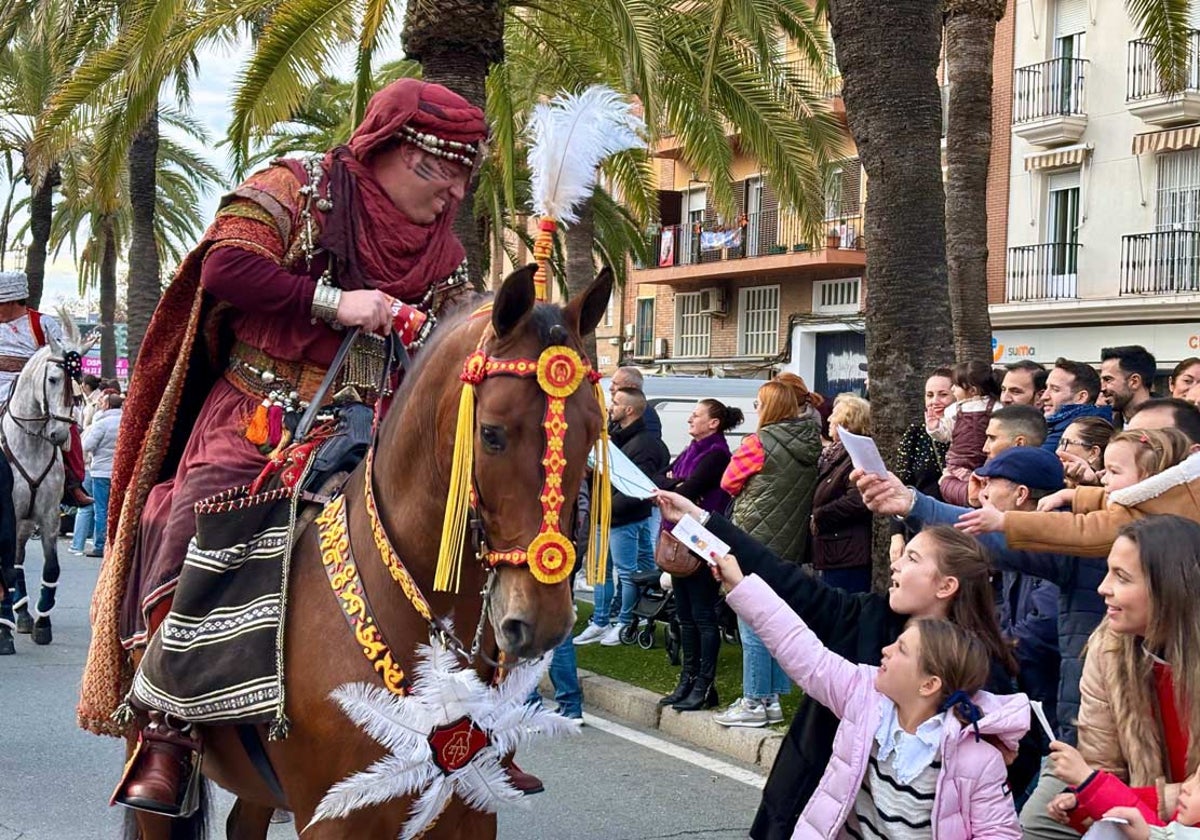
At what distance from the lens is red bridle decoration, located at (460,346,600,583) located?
9.70ft

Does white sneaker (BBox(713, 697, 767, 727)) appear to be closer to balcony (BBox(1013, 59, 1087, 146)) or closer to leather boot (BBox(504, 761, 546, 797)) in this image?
leather boot (BBox(504, 761, 546, 797))

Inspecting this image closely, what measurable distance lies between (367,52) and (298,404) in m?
7.84

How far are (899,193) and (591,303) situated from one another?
564cm

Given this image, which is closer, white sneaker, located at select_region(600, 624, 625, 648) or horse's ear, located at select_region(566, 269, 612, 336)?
horse's ear, located at select_region(566, 269, 612, 336)

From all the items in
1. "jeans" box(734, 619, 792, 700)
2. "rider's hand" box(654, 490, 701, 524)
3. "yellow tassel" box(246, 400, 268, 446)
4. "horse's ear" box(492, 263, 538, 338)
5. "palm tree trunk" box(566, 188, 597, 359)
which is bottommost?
"jeans" box(734, 619, 792, 700)

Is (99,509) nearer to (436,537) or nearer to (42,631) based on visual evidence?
(42,631)

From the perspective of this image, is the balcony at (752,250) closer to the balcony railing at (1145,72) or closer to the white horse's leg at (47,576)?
the balcony railing at (1145,72)

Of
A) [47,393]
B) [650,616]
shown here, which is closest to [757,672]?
[650,616]

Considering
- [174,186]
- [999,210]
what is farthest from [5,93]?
[999,210]

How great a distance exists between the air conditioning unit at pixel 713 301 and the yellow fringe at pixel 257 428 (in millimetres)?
32825

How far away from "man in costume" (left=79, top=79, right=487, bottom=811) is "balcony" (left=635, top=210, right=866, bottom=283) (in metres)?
26.3

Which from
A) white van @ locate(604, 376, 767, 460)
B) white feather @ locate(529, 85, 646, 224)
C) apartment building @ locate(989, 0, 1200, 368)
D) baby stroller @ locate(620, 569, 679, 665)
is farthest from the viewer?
apartment building @ locate(989, 0, 1200, 368)

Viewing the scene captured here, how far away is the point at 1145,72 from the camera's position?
25.2 m

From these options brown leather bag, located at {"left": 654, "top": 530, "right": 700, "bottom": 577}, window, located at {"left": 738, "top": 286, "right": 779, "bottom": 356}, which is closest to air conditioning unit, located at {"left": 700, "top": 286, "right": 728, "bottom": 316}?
window, located at {"left": 738, "top": 286, "right": 779, "bottom": 356}
